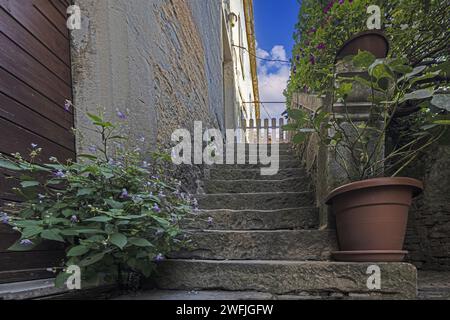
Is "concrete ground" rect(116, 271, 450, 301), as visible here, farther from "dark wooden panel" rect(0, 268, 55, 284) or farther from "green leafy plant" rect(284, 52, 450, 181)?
"green leafy plant" rect(284, 52, 450, 181)

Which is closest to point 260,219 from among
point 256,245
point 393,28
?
point 256,245

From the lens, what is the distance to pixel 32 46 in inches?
50.8

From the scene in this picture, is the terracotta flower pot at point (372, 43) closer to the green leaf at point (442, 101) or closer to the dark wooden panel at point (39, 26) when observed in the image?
the green leaf at point (442, 101)

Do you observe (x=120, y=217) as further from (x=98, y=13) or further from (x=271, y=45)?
(x=271, y=45)

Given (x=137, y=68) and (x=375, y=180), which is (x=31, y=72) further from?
(x=375, y=180)

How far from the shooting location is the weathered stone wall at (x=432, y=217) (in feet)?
6.34

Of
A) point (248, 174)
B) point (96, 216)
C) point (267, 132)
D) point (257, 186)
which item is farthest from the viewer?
point (267, 132)

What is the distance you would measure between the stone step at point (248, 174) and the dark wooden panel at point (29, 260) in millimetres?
1812

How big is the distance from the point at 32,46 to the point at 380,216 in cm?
167

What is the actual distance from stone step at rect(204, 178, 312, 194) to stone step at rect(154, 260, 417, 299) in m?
1.23

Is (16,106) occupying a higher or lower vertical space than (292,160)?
higher
